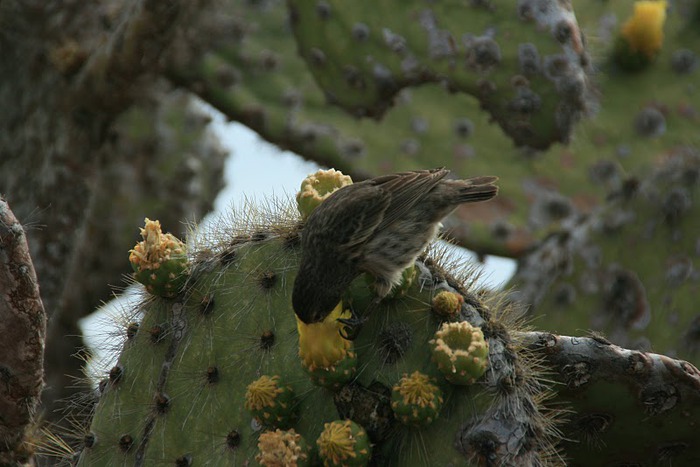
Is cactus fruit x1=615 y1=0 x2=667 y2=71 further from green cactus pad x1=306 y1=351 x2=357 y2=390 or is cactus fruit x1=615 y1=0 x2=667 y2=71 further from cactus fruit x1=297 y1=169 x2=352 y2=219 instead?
green cactus pad x1=306 y1=351 x2=357 y2=390

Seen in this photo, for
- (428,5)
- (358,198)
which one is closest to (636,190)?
(428,5)

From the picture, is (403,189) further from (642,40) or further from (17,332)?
(642,40)

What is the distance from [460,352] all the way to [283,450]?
0.38m

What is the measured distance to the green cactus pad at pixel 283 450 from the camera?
2115mm

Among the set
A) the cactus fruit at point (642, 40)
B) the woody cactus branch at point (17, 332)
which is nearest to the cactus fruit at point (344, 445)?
the woody cactus branch at point (17, 332)

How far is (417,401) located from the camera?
2100mm

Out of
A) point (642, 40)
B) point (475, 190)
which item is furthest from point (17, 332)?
point (642, 40)

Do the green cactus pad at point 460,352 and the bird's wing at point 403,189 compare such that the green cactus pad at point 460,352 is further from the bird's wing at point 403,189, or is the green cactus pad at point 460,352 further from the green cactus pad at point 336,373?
the bird's wing at point 403,189

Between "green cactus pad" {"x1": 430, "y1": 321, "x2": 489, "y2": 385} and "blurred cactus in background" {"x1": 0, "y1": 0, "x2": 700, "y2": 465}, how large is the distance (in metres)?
0.03

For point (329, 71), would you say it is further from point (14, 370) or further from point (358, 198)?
point (14, 370)

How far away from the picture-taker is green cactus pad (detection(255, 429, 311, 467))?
2115mm

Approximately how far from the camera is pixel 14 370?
248 cm

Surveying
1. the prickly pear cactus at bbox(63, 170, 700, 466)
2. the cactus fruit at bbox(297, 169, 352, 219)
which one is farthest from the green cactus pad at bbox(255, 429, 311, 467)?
the cactus fruit at bbox(297, 169, 352, 219)

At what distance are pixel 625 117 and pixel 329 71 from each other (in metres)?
1.84
